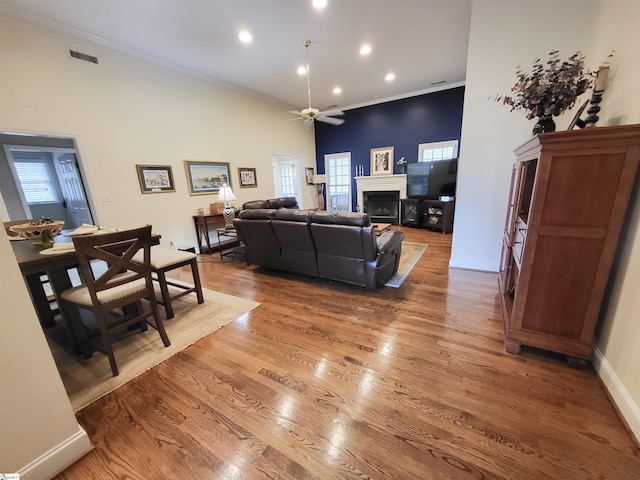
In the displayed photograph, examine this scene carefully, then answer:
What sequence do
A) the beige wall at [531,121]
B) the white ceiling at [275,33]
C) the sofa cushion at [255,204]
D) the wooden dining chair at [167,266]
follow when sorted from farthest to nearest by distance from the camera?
the sofa cushion at [255,204] → the white ceiling at [275,33] → the wooden dining chair at [167,266] → the beige wall at [531,121]

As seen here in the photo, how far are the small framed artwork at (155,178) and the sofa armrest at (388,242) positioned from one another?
150 inches

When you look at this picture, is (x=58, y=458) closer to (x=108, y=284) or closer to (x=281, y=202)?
(x=108, y=284)

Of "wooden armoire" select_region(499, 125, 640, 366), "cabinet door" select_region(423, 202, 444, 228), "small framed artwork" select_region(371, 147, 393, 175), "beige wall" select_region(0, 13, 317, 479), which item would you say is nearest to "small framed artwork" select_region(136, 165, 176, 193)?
"beige wall" select_region(0, 13, 317, 479)

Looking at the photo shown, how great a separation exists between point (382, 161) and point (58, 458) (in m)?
7.48

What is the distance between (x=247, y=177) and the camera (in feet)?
19.2

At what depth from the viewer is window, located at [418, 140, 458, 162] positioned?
6.18 meters

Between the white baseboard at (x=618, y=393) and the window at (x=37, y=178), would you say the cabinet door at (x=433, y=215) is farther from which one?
the window at (x=37, y=178)

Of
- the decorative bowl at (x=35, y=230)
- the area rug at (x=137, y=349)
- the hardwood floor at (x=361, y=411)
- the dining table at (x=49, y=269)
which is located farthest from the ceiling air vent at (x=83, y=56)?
the hardwood floor at (x=361, y=411)

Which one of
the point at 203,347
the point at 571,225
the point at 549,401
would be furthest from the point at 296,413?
the point at 571,225

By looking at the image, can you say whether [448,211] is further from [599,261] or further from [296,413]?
[296,413]

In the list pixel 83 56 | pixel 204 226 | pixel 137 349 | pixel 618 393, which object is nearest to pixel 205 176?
pixel 204 226

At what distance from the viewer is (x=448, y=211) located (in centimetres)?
565

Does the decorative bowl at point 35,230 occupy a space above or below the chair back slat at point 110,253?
above

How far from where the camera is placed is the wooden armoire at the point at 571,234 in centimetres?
139
